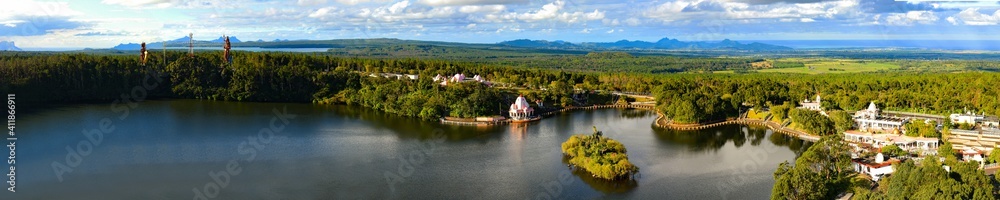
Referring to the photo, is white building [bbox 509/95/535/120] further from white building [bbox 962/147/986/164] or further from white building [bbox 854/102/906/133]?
white building [bbox 962/147/986/164]

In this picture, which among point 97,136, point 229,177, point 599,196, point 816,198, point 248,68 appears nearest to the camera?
point 816,198

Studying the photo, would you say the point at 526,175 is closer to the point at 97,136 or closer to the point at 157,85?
the point at 97,136

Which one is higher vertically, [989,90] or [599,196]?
[989,90]

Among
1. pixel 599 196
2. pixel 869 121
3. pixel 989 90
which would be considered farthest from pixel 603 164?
pixel 989 90

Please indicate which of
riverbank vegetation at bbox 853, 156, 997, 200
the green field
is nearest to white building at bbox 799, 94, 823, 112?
riverbank vegetation at bbox 853, 156, 997, 200

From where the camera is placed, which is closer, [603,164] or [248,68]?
[603,164]

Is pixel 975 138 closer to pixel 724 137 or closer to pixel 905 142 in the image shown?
pixel 905 142

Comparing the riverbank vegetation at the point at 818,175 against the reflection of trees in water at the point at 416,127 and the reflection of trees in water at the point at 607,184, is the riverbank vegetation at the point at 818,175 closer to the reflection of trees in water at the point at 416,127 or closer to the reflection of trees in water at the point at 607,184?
the reflection of trees in water at the point at 607,184
